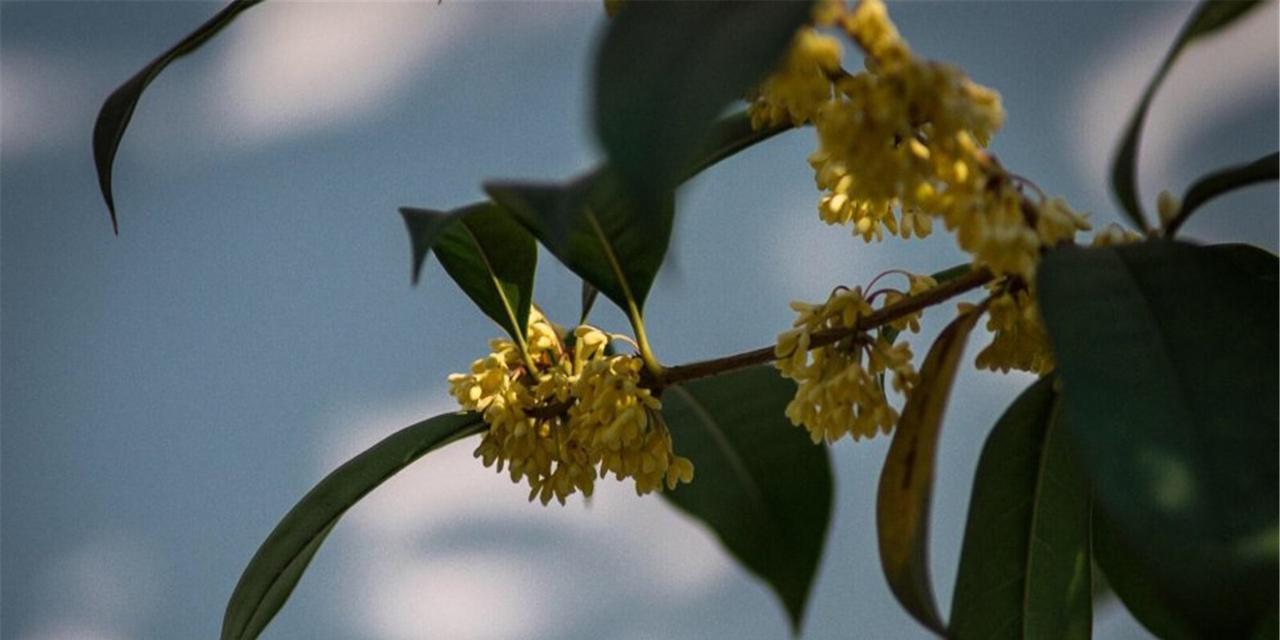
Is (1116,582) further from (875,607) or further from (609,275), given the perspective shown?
(875,607)

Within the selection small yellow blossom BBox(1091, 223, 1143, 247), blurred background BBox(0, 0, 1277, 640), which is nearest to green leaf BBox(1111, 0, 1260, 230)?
small yellow blossom BBox(1091, 223, 1143, 247)

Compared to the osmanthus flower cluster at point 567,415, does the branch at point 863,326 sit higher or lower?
higher

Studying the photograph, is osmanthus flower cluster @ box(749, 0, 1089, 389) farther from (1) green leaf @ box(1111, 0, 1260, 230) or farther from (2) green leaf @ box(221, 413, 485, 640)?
(2) green leaf @ box(221, 413, 485, 640)

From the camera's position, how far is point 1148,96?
37 centimetres

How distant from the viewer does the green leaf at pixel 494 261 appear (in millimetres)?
531

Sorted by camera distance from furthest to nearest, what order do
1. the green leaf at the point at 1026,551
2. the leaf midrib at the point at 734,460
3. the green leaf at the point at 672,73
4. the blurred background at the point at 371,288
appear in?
the blurred background at the point at 371,288 < the green leaf at the point at 1026,551 < the leaf midrib at the point at 734,460 < the green leaf at the point at 672,73

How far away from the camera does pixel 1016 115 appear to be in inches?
86.9

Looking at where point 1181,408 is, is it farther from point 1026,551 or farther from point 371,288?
point 371,288

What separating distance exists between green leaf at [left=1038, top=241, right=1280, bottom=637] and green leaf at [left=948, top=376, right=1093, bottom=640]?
14 cm

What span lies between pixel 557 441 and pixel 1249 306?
230mm

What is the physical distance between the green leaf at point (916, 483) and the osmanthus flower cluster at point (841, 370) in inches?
0.6

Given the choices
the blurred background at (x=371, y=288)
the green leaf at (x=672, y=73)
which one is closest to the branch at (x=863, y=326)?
the green leaf at (x=672, y=73)

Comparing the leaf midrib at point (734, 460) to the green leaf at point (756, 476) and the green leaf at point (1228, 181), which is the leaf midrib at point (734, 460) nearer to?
the green leaf at point (756, 476)

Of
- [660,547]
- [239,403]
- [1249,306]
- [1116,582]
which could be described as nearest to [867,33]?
[1249,306]
